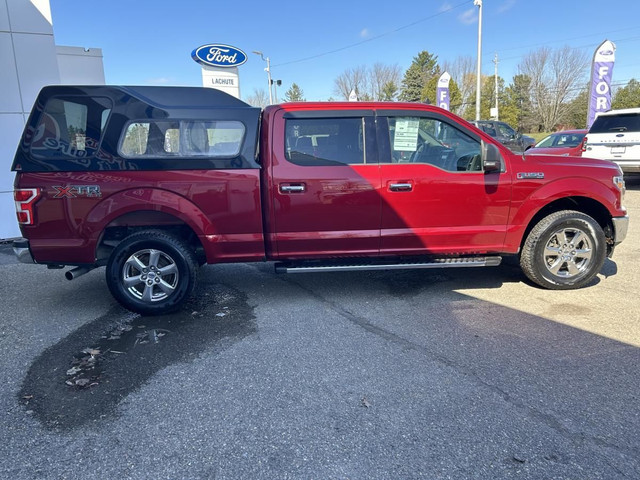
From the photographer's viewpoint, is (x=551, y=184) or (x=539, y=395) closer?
(x=539, y=395)

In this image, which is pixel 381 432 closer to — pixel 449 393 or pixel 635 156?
pixel 449 393

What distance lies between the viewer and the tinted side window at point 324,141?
442 centimetres

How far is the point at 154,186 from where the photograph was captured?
13.8 feet

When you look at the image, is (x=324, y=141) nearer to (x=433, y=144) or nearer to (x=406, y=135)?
(x=406, y=135)

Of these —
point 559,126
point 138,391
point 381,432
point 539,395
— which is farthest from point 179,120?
point 559,126

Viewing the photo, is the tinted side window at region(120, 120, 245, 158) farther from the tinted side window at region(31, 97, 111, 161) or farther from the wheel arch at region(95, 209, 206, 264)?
the wheel arch at region(95, 209, 206, 264)

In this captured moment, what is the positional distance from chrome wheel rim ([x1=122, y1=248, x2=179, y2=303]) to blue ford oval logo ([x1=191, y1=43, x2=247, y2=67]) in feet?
36.2

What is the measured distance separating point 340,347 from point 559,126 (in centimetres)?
5386

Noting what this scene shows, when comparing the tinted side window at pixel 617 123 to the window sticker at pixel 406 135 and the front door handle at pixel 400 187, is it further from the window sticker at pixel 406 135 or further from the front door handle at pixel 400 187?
the front door handle at pixel 400 187

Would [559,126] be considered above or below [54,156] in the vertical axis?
above

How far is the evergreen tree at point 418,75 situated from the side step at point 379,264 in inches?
2143

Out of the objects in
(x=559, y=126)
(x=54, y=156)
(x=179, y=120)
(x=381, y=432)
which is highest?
(x=559, y=126)

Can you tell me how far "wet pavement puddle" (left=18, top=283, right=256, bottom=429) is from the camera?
114 inches

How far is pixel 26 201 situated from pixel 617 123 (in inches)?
508
